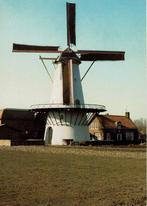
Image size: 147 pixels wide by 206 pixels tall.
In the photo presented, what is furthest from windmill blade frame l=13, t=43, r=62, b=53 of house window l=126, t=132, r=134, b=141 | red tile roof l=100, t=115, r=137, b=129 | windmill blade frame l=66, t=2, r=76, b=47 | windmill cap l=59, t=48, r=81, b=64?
house window l=126, t=132, r=134, b=141

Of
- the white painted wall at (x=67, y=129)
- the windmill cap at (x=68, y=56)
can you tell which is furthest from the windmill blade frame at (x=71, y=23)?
the white painted wall at (x=67, y=129)

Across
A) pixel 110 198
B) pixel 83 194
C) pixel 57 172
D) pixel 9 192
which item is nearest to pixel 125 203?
pixel 110 198

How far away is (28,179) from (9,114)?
42.8 meters

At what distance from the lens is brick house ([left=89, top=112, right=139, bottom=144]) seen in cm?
5584

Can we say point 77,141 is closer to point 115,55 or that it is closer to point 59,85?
point 59,85

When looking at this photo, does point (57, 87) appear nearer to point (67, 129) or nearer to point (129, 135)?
point (67, 129)

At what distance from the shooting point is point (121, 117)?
60.3 m

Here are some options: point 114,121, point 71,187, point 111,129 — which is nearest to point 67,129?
point 111,129

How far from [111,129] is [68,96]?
17.3m

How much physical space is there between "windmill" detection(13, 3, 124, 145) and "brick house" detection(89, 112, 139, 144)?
13.8 metres

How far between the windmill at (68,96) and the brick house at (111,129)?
45.4 feet

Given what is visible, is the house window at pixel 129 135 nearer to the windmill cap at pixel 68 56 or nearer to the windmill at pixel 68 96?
the windmill at pixel 68 96

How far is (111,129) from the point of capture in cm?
5650

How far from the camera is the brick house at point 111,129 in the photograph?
5584 cm
